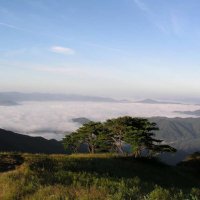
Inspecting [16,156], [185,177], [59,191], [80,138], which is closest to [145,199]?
[59,191]

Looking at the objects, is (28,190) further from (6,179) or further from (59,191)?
(6,179)

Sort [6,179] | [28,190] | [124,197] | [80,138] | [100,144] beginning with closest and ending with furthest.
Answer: [124,197]
[28,190]
[6,179]
[100,144]
[80,138]

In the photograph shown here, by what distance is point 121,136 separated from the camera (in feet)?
262

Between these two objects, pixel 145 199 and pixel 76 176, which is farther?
pixel 76 176

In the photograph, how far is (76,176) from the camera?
16547 mm

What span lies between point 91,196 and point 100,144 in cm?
7414

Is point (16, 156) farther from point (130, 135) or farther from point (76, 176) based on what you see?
point (130, 135)

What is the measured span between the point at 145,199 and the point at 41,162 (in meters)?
15.3

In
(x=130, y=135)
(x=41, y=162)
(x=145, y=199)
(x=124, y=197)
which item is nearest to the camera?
(x=145, y=199)

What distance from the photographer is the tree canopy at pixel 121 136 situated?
7431 centimetres

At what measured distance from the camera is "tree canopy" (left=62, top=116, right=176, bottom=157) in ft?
244

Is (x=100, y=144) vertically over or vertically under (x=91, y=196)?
under

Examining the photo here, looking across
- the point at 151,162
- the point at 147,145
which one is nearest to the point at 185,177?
the point at 151,162

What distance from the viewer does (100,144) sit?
85.1 meters
